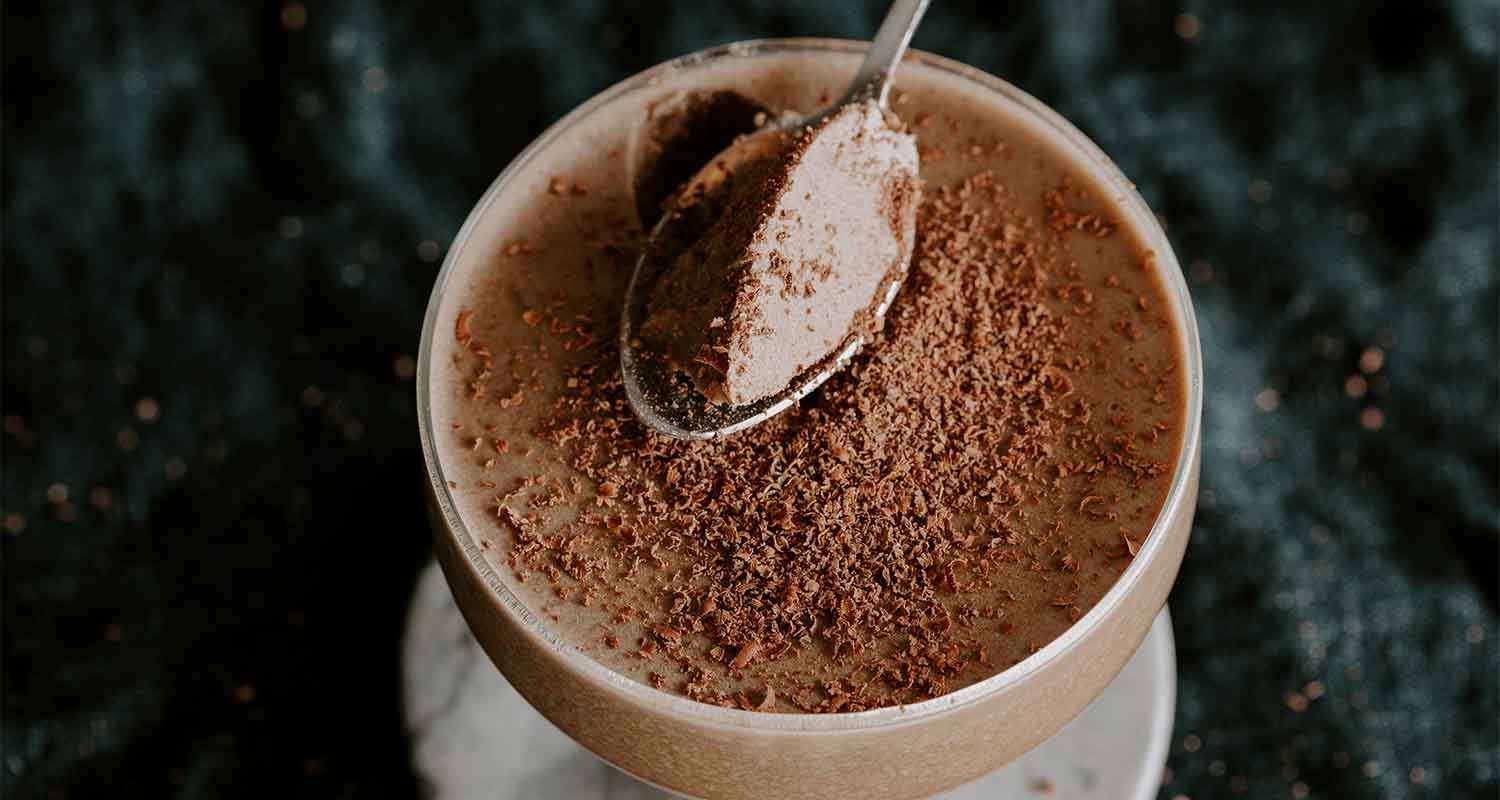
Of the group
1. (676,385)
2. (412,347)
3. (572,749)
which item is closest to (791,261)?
(676,385)

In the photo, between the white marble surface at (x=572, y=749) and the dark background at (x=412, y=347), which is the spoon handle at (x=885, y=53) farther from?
the dark background at (x=412, y=347)

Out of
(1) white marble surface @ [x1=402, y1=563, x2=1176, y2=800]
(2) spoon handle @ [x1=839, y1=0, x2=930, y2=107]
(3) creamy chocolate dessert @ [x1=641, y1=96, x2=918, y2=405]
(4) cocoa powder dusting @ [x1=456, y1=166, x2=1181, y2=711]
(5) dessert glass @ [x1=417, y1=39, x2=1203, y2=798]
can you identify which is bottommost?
(1) white marble surface @ [x1=402, y1=563, x2=1176, y2=800]

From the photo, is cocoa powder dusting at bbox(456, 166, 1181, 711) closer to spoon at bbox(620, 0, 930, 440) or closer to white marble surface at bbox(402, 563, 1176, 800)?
spoon at bbox(620, 0, 930, 440)

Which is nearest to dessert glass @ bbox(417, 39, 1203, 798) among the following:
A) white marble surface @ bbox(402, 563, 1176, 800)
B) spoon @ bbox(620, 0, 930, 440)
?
spoon @ bbox(620, 0, 930, 440)

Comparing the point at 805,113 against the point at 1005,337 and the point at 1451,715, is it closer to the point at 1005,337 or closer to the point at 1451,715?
the point at 1005,337

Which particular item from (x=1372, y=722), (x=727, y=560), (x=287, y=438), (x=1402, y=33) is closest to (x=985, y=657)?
(x=727, y=560)

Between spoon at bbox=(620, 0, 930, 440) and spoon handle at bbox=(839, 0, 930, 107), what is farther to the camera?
spoon handle at bbox=(839, 0, 930, 107)

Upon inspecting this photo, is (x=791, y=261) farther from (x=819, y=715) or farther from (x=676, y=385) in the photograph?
(x=819, y=715)
